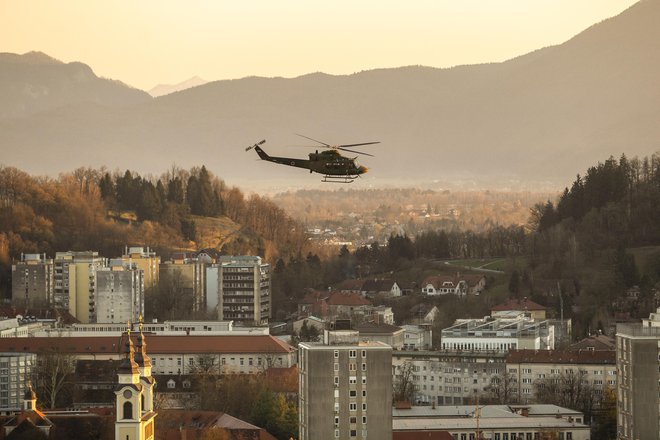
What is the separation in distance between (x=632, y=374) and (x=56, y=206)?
287 ft

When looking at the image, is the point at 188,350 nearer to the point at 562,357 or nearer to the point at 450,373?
the point at 450,373

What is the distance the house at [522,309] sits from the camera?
103 meters

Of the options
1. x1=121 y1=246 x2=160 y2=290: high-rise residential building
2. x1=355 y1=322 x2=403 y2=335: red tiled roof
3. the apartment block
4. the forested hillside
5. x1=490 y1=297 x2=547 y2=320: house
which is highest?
the forested hillside

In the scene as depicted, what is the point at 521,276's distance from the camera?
375 feet

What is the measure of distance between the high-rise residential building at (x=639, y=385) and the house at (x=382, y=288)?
55908 millimetres

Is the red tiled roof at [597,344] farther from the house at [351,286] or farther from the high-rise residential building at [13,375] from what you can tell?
the house at [351,286]

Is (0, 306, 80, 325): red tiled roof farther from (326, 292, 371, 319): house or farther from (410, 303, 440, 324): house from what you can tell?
(410, 303, 440, 324): house

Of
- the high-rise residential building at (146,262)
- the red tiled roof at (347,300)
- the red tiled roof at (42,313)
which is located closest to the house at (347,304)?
the red tiled roof at (347,300)

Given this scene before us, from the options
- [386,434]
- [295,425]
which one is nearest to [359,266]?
[295,425]

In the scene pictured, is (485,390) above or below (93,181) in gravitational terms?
below

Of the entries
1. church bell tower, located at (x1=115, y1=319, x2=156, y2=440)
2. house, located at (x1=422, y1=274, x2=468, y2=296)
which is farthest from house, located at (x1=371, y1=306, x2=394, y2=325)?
church bell tower, located at (x1=115, y1=319, x2=156, y2=440)

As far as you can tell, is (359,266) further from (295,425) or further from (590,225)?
(295,425)

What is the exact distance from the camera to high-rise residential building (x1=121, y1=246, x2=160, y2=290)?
12169 centimetres

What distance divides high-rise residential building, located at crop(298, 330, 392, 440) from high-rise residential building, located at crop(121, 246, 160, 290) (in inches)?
2323
